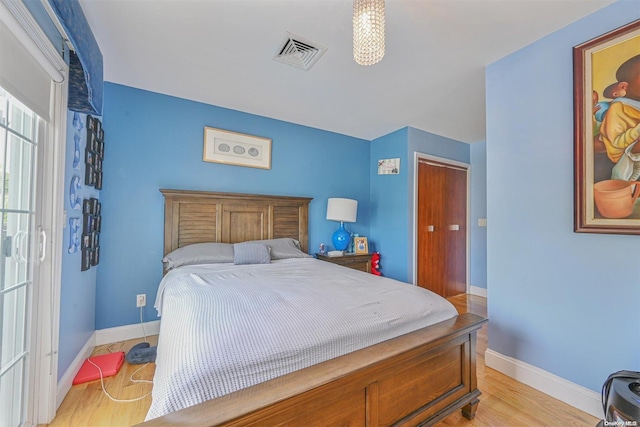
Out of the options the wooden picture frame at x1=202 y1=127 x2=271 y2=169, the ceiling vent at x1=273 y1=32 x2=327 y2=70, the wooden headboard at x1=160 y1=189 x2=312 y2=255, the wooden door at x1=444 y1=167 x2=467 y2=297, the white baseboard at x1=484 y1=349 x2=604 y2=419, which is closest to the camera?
the white baseboard at x1=484 y1=349 x2=604 y2=419

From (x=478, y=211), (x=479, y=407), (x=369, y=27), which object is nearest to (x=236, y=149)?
(x=369, y=27)

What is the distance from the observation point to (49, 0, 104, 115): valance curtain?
4.33ft

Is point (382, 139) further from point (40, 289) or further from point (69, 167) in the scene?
point (40, 289)

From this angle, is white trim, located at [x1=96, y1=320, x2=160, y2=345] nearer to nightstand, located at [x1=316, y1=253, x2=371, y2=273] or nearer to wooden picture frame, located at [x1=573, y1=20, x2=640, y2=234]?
nightstand, located at [x1=316, y1=253, x2=371, y2=273]

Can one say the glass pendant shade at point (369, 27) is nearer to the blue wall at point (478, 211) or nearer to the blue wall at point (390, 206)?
the blue wall at point (390, 206)

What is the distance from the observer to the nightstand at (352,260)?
3.17 metres

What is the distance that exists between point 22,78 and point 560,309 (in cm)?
321

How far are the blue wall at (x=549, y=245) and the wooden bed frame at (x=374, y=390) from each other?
2.14 feet

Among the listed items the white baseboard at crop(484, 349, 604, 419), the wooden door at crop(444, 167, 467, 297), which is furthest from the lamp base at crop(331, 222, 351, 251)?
the white baseboard at crop(484, 349, 604, 419)

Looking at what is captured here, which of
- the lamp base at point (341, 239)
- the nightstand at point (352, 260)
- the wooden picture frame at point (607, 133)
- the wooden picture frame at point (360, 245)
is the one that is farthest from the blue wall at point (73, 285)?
the wooden picture frame at point (607, 133)

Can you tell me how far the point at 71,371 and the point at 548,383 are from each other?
3163mm

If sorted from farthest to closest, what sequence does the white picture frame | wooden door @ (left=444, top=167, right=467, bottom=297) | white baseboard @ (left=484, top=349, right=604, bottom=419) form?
1. wooden door @ (left=444, top=167, right=467, bottom=297)
2. the white picture frame
3. white baseboard @ (left=484, top=349, right=604, bottom=419)

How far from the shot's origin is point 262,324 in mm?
1104

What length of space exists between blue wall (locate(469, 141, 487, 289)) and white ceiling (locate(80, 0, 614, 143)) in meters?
1.15
